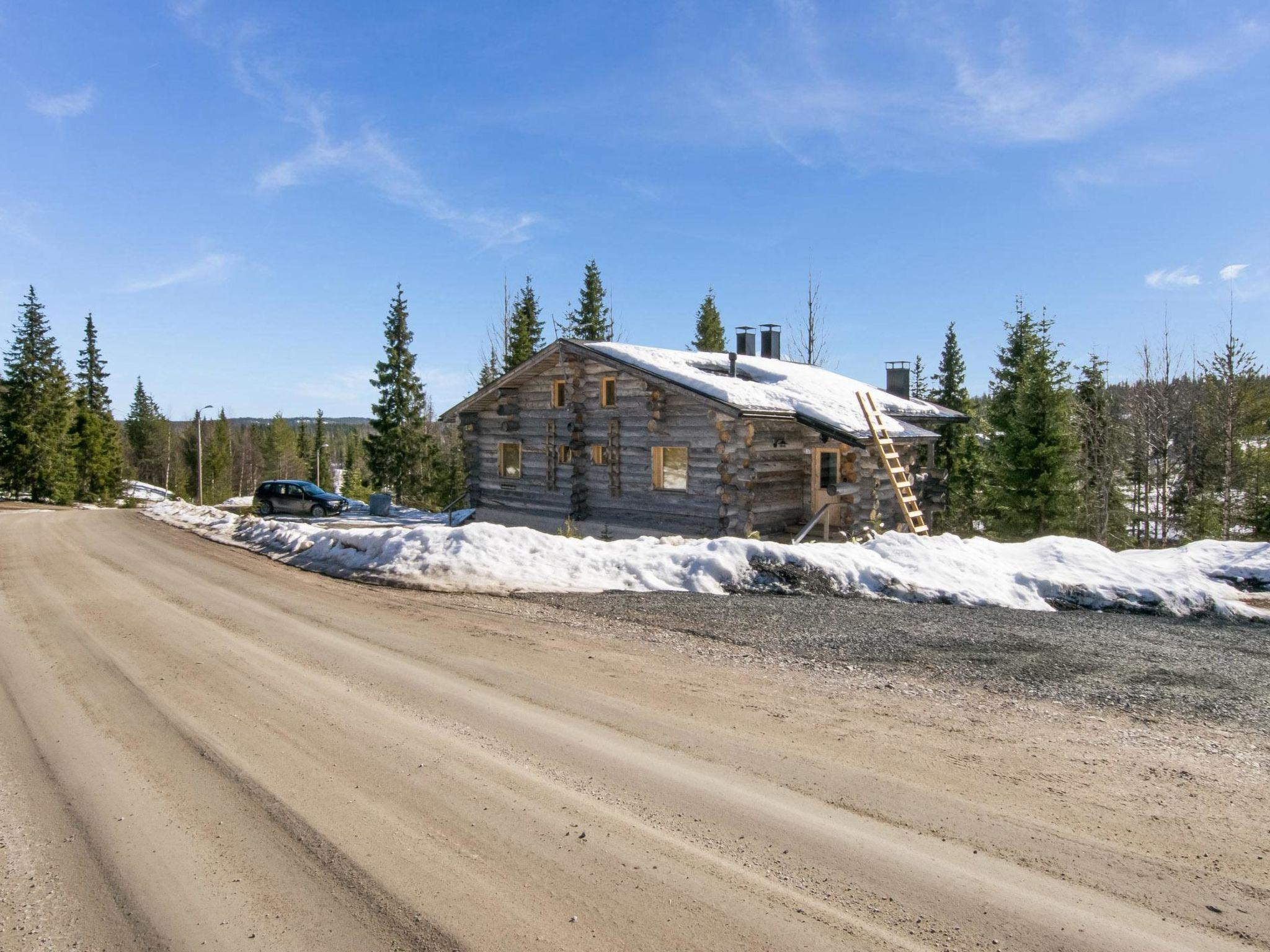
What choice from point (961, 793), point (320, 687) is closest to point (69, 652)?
point (320, 687)

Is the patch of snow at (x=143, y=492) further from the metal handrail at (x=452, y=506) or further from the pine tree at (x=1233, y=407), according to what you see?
the pine tree at (x=1233, y=407)

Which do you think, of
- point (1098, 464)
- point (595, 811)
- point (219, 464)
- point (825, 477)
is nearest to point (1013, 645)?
point (595, 811)

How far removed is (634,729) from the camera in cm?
611

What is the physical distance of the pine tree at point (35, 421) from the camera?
46156 mm

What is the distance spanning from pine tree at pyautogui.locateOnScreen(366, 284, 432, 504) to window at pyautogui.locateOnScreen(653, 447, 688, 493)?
28129 mm

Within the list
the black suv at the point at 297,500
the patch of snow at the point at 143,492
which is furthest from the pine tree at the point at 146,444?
the black suv at the point at 297,500

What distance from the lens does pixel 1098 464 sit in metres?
31.0

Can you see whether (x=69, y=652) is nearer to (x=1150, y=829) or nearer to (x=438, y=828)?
(x=438, y=828)

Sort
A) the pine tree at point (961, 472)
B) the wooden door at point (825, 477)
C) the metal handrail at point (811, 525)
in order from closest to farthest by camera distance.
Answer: the metal handrail at point (811, 525) < the wooden door at point (825, 477) < the pine tree at point (961, 472)

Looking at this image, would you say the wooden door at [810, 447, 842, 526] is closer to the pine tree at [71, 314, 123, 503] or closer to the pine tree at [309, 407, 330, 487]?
the pine tree at [71, 314, 123, 503]

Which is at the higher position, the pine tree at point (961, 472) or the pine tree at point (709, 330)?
the pine tree at point (709, 330)

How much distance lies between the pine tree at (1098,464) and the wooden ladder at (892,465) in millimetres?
12035

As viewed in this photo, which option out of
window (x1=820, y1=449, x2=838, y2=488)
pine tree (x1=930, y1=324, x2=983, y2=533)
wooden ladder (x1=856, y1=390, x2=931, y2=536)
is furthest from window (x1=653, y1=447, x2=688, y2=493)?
pine tree (x1=930, y1=324, x2=983, y2=533)

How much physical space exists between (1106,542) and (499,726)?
3195cm
